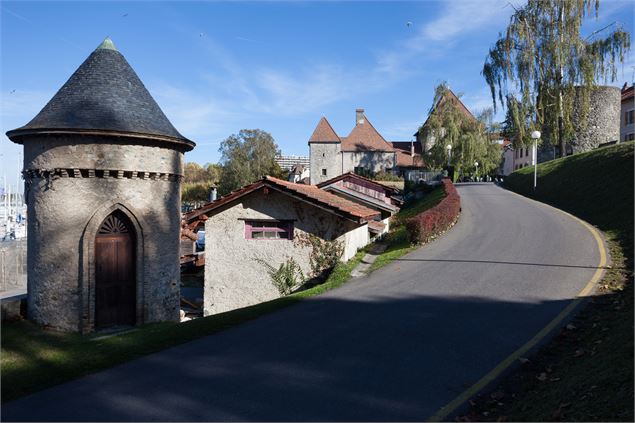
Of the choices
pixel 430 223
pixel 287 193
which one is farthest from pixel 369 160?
pixel 287 193

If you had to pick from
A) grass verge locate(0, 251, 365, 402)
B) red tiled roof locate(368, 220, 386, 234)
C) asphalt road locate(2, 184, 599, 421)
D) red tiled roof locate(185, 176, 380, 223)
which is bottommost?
grass verge locate(0, 251, 365, 402)

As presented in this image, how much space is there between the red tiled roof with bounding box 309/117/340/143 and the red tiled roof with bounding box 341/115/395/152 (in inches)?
60.0

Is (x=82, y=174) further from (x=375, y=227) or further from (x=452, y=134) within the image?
(x=452, y=134)

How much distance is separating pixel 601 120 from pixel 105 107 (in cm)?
4183

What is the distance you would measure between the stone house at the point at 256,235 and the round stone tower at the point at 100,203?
5135 millimetres

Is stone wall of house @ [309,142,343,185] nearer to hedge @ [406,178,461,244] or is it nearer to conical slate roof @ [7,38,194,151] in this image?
hedge @ [406,178,461,244]

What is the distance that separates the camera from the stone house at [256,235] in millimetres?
17281

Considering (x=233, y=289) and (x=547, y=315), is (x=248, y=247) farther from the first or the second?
(x=547, y=315)

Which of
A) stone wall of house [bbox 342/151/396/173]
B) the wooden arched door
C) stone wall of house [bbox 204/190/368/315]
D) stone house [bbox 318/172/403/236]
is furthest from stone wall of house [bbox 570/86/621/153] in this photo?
the wooden arched door

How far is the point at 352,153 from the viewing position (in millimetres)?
61562

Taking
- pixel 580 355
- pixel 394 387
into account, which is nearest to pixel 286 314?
pixel 394 387

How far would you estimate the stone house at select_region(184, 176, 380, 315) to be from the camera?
17281mm

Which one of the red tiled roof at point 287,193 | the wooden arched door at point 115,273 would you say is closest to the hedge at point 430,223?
the red tiled roof at point 287,193

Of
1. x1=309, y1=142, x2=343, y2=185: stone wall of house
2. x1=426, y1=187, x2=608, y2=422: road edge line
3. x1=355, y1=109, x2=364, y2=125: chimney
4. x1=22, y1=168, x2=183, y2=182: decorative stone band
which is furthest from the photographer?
x1=355, y1=109, x2=364, y2=125: chimney
